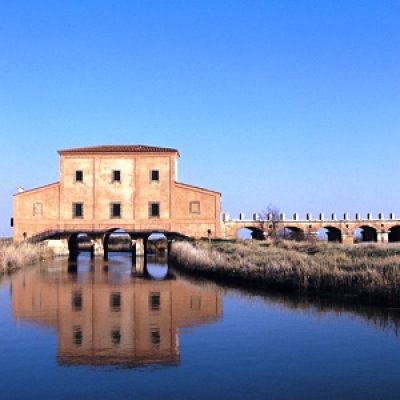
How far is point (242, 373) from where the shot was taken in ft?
30.1

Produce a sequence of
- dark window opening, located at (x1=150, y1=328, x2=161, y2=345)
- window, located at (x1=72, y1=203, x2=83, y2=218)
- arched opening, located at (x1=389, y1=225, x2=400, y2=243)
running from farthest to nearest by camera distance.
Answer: arched opening, located at (x1=389, y1=225, x2=400, y2=243), window, located at (x1=72, y1=203, x2=83, y2=218), dark window opening, located at (x1=150, y1=328, x2=161, y2=345)

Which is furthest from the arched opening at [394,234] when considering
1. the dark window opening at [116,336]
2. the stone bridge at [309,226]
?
the dark window opening at [116,336]

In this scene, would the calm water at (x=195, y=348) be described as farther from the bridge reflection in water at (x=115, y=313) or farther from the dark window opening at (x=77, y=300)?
the dark window opening at (x=77, y=300)

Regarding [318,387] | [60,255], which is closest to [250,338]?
[318,387]

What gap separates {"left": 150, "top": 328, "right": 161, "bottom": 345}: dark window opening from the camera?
38.1 feet

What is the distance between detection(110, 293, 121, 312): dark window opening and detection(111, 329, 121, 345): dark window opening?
322 cm

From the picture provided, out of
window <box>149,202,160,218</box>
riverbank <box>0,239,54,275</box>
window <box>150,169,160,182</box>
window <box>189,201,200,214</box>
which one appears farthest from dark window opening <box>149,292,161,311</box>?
window <box>150,169,160,182</box>

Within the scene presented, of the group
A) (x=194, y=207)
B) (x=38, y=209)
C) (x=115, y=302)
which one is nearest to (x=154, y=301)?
(x=115, y=302)

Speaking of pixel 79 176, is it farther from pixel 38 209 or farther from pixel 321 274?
pixel 321 274

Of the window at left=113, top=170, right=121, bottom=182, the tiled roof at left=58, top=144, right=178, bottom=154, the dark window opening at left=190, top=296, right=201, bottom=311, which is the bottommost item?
the dark window opening at left=190, top=296, right=201, bottom=311

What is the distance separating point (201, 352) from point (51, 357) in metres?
2.72

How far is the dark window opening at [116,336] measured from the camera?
11680 mm

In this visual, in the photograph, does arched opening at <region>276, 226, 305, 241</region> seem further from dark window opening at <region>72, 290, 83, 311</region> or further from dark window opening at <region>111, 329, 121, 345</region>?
dark window opening at <region>111, 329, 121, 345</region>

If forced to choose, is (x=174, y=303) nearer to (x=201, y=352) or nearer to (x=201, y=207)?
(x=201, y=352)
